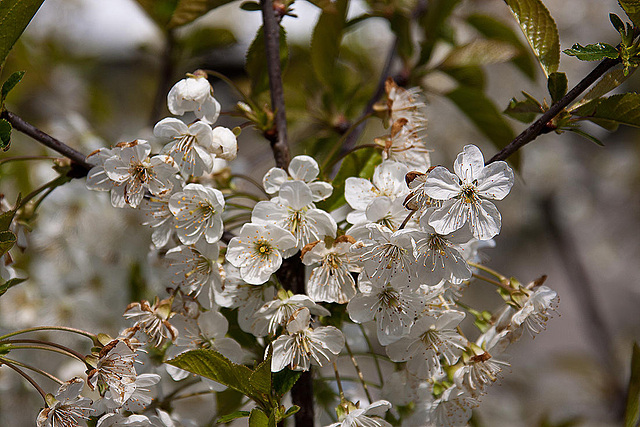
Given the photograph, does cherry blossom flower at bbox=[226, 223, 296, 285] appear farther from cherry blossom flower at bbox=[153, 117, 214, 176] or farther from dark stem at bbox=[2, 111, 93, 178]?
dark stem at bbox=[2, 111, 93, 178]

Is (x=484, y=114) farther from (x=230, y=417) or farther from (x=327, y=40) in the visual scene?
(x=230, y=417)

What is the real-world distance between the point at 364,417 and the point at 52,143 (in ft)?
1.82

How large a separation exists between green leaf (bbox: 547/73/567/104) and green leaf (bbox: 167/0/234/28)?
0.56 metres

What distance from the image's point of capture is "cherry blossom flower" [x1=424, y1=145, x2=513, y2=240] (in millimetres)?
640

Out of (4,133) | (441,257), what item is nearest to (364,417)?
(441,257)

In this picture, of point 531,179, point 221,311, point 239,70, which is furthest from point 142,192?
point 531,179

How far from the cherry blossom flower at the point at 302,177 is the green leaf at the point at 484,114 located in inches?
22.2

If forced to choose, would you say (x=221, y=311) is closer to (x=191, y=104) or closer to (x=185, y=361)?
(x=185, y=361)

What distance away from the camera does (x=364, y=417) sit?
2.40 feet

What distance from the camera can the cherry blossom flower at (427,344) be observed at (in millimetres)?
746

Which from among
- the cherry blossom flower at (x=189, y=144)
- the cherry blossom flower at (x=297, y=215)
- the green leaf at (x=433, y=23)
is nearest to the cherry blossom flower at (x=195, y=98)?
the cherry blossom flower at (x=189, y=144)

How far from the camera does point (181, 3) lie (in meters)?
0.95

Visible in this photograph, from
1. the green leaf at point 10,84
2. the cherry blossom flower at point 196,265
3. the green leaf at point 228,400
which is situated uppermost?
the green leaf at point 10,84

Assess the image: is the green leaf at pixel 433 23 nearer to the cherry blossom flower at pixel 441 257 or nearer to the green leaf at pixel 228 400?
the cherry blossom flower at pixel 441 257
